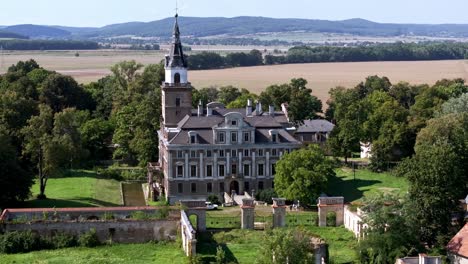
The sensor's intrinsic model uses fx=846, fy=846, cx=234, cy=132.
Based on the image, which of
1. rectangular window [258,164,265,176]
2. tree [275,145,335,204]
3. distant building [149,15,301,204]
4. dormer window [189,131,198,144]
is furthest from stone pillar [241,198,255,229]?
rectangular window [258,164,265,176]

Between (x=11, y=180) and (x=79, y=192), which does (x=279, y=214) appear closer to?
(x=11, y=180)

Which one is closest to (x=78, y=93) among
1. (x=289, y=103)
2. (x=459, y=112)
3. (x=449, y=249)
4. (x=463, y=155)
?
(x=289, y=103)

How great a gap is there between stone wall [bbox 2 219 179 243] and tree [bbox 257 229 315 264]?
365 inches

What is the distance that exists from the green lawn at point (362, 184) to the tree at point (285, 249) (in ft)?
62.5

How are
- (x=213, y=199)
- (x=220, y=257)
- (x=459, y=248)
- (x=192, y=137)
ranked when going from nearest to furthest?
(x=459, y=248) < (x=220, y=257) < (x=213, y=199) < (x=192, y=137)

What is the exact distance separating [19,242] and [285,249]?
14063 mm

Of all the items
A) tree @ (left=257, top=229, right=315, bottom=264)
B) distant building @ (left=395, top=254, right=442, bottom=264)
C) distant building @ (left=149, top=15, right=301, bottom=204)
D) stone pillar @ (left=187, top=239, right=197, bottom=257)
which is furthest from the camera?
distant building @ (left=149, top=15, right=301, bottom=204)

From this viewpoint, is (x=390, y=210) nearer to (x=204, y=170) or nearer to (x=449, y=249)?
(x=449, y=249)

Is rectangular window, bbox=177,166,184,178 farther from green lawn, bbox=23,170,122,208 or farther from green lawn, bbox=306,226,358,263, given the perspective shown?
green lawn, bbox=306,226,358,263

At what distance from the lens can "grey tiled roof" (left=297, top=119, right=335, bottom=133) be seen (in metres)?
70.6

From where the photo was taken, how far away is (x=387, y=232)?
1358 inches

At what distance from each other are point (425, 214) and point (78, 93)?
49426 mm

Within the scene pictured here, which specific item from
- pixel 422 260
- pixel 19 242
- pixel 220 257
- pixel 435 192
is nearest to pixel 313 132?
pixel 435 192

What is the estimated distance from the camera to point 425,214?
3616cm
